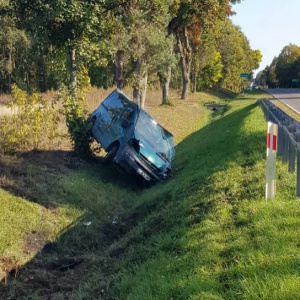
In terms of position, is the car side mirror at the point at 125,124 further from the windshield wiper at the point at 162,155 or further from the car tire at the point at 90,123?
the car tire at the point at 90,123

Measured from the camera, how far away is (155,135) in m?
11.6

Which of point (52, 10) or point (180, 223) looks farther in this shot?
point (52, 10)

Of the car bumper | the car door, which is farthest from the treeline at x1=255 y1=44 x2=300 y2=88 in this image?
the car bumper

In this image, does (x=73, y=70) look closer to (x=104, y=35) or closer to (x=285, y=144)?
(x=104, y=35)

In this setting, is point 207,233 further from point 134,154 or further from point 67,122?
point 67,122

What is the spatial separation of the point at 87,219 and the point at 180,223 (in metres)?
2.65

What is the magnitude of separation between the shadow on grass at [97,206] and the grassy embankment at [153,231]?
2cm

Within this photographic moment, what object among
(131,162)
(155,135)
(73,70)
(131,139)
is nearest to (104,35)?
(73,70)

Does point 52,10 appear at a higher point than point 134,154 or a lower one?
higher

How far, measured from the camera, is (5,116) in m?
10.9

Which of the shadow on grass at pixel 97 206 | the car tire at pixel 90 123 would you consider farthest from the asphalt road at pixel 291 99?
the shadow on grass at pixel 97 206

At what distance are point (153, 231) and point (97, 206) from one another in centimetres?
266

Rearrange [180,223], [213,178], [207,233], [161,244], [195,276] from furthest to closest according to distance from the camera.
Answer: [213,178]
[180,223]
[161,244]
[207,233]
[195,276]

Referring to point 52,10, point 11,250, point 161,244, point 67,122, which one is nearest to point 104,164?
point 67,122
